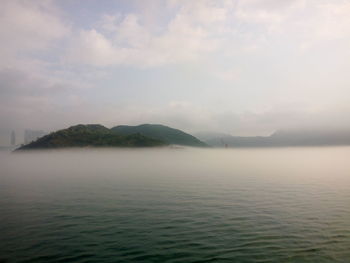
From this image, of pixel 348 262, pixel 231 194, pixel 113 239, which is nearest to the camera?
pixel 348 262

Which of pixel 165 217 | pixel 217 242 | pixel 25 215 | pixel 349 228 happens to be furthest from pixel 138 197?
pixel 349 228

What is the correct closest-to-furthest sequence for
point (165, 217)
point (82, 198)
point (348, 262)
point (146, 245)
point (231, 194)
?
point (348, 262) < point (146, 245) < point (165, 217) < point (82, 198) < point (231, 194)

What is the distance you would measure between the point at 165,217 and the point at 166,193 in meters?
19.5

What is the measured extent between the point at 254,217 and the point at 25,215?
32.9 metres

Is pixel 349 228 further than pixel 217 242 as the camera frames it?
Yes

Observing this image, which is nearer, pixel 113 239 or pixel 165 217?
pixel 113 239

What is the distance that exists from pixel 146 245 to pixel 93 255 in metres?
5.10

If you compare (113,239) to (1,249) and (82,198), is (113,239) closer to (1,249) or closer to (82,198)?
(1,249)

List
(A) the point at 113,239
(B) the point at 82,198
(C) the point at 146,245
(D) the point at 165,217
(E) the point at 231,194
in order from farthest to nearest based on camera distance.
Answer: (E) the point at 231,194 → (B) the point at 82,198 → (D) the point at 165,217 → (A) the point at 113,239 → (C) the point at 146,245

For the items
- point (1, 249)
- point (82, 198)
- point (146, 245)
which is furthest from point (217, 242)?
point (82, 198)

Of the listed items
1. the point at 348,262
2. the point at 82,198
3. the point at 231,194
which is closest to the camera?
the point at 348,262

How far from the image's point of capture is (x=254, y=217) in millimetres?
36625

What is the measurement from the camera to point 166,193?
55906mm

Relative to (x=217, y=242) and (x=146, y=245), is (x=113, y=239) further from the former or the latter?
(x=217, y=242)
